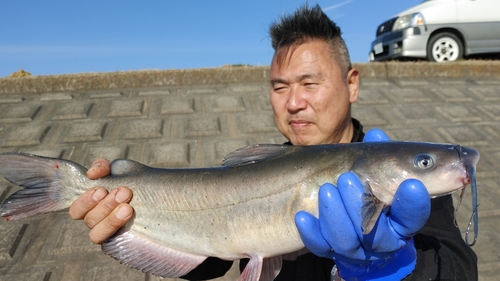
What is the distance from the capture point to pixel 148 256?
7.48ft

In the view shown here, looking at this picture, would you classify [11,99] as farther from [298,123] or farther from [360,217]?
[360,217]

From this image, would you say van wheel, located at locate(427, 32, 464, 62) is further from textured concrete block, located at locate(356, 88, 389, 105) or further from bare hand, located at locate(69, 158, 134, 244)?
bare hand, located at locate(69, 158, 134, 244)

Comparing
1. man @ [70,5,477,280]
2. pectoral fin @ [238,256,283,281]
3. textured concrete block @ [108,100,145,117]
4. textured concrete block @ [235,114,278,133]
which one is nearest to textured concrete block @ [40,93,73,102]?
textured concrete block @ [108,100,145,117]

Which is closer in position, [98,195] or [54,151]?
[98,195]

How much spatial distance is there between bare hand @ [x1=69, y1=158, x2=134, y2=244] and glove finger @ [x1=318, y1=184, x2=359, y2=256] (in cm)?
105

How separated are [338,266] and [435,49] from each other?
27.7 ft

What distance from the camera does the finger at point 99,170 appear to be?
2238 millimetres

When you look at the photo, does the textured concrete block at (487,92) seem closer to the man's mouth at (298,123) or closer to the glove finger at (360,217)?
the man's mouth at (298,123)

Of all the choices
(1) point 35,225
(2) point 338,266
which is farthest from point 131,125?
(2) point 338,266

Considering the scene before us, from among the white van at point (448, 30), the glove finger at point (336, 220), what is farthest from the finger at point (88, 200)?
the white van at point (448, 30)

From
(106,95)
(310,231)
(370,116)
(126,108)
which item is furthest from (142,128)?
(310,231)

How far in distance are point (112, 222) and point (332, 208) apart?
3.89 ft

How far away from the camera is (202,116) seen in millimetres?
6168

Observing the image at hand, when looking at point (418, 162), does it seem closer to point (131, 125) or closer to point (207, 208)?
point (207, 208)
